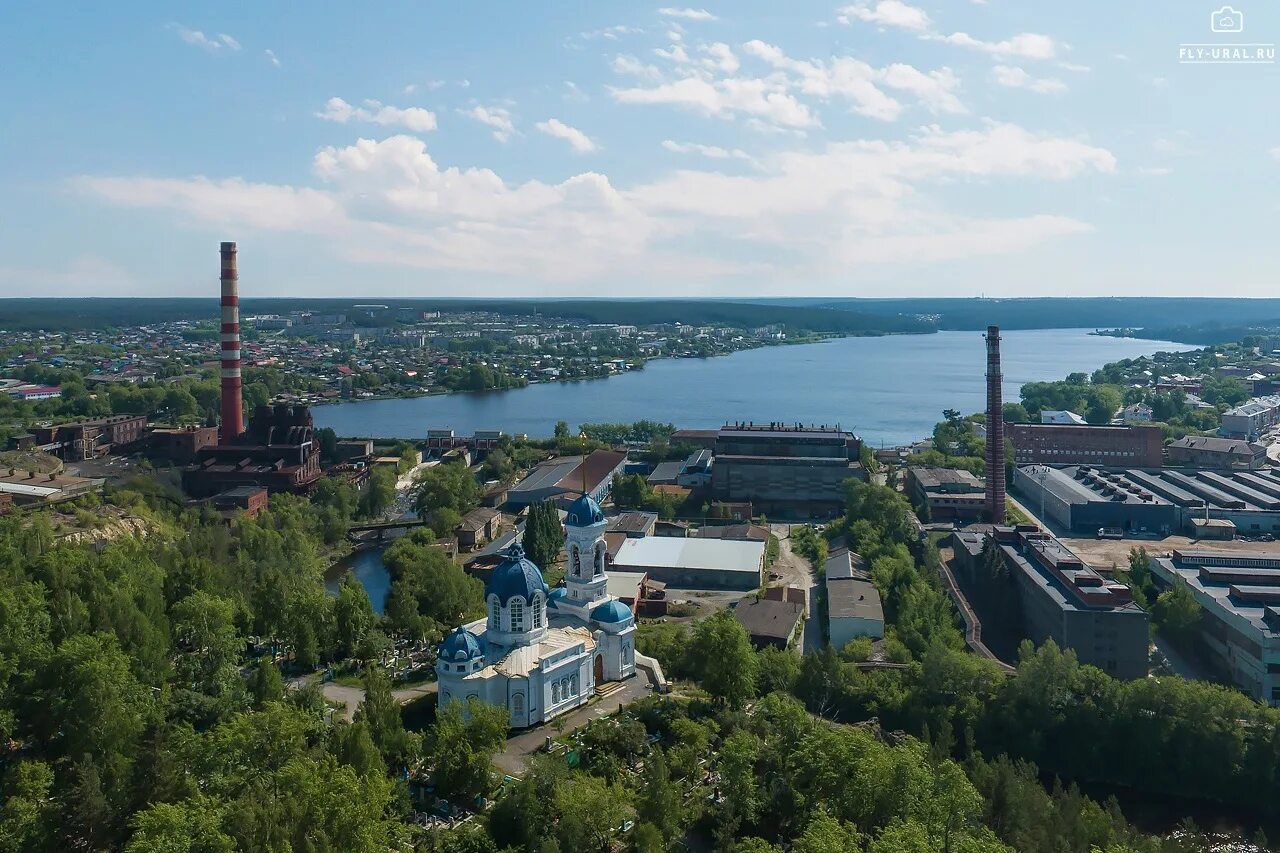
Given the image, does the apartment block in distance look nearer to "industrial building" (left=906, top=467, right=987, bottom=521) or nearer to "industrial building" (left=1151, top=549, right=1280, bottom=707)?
"industrial building" (left=906, top=467, right=987, bottom=521)

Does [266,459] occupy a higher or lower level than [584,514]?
lower

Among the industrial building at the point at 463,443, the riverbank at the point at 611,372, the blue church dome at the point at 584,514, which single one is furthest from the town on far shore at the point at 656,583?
the riverbank at the point at 611,372

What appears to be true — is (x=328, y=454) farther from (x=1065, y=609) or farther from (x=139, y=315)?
(x=139, y=315)

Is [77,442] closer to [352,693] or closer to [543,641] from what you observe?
[352,693]

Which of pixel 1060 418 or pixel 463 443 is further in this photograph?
pixel 1060 418

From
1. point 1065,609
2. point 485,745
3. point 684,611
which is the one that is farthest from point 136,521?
point 1065,609

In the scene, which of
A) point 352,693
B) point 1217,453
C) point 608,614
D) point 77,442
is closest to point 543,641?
point 608,614

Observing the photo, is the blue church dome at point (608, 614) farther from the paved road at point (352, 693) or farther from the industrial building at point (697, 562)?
the industrial building at point (697, 562)
